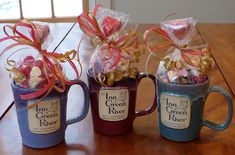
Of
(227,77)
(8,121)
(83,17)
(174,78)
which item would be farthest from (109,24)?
(227,77)

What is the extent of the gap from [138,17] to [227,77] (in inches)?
72.6

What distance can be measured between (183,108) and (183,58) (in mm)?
93

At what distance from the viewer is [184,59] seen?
2.47ft

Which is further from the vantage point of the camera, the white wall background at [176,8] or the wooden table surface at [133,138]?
the white wall background at [176,8]

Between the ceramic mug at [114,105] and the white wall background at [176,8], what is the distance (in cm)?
218

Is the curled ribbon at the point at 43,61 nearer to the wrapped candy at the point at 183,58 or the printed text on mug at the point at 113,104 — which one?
the printed text on mug at the point at 113,104

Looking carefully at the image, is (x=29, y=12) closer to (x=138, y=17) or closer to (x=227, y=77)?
(x=138, y=17)

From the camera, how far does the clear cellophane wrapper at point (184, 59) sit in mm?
747

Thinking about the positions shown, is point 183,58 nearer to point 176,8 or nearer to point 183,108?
point 183,108

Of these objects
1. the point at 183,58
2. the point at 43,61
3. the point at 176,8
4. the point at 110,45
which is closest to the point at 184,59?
the point at 183,58

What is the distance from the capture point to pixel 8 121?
894 mm

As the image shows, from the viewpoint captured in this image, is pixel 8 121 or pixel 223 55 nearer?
pixel 8 121

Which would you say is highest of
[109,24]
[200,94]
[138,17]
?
[109,24]

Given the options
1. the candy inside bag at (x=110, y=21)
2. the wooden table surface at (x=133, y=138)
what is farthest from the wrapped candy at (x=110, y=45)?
the wooden table surface at (x=133, y=138)
